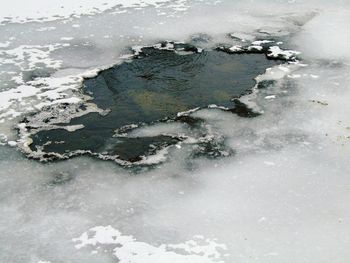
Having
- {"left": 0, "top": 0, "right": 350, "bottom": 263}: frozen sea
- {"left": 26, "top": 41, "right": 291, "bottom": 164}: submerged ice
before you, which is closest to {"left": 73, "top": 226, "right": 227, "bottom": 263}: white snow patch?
{"left": 0, "top": 0, "right": 350, "bottom": 263}: frozen sea

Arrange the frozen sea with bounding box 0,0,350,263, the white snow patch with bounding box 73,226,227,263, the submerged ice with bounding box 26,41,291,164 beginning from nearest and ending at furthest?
1. the white snow patch with bounding box 73,226,227,263
2. the frozen sea with bounding box 0,0,350,263
3. the submerged ice with bounding box 26,41,291,164

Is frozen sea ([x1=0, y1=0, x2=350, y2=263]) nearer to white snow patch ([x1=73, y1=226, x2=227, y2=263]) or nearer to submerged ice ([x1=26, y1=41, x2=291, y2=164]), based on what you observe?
white snow patch ([x1=73, y1=226, x2=227, y2=263])

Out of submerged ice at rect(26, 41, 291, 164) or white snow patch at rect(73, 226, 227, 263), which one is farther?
submerged ice at rect(26, 41, 291, 164)

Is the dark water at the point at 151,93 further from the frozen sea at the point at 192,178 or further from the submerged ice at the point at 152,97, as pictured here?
the frozen sea at the point at 192,178

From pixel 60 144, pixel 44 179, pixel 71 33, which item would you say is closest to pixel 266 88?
pixel 60 144

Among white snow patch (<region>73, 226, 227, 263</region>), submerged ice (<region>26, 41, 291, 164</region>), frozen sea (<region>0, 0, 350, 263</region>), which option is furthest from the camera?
submerged ice (<region>26, 41, 291, 164</region>)

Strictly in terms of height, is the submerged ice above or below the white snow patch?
above

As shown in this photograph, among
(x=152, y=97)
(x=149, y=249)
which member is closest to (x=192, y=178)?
(x=149, y=249)

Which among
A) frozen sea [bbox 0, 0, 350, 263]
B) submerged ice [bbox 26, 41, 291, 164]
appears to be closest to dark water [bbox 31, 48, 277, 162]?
submerged ice [bbox 26, 41, 291, 164]

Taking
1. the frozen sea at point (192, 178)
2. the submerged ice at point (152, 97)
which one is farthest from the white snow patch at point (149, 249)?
the submerged ice at point (152, 97)
